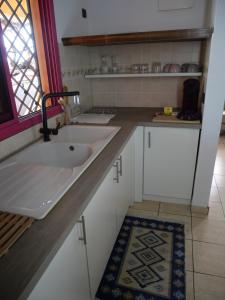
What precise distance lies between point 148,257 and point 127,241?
0.20 m

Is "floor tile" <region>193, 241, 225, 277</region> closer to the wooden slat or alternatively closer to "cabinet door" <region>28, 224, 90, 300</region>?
"cabinet door" <region>28, 224, 90, 300</region>

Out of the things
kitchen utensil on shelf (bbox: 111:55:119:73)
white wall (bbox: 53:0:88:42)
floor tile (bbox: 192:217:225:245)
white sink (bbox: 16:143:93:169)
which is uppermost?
white wall (bbox: 53:0:88:42)

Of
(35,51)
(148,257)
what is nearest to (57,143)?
(35,51)

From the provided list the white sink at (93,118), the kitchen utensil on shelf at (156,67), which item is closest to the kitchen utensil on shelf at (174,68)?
the kitchen utensil on shelf at (156,67)

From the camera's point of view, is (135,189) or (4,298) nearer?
(4,298)

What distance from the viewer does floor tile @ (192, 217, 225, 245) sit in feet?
5.61

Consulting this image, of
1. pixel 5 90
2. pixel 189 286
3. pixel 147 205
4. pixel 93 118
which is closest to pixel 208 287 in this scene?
pixel 189 286

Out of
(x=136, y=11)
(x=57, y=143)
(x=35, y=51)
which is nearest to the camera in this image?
(x=57, y=143)

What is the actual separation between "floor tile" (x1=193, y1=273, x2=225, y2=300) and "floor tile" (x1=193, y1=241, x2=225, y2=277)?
42 millimetres

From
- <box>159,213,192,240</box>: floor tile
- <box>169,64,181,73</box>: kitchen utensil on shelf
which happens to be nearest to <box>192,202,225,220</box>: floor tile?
<box>159,213,192,240</box>: floor tile

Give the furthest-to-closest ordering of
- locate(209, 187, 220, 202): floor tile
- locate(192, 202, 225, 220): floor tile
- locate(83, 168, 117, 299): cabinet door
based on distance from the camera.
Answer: locate(209, 187, 220, 202): floor tile
locate(192, 202, 225, 220): floor tile
locate(83, 168, 117, 299): cabinet door

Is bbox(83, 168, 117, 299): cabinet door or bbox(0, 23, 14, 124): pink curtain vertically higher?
bbox(0, 23, 14, 124): pink curtain

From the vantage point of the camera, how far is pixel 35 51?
1606 mm

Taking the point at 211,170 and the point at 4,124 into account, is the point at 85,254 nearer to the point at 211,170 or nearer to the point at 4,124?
the point at 4,124
